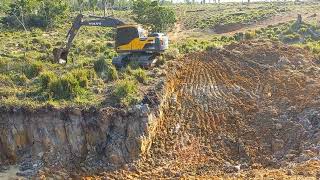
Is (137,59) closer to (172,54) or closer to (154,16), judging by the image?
(172,54)

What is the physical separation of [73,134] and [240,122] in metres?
6.72

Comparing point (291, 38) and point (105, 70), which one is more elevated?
point (291, 38)

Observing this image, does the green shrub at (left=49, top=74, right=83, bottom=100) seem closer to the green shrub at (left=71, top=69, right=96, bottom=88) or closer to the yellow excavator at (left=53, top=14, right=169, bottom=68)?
the green shrub at (left=71, top=69, right=96, bottom=88)

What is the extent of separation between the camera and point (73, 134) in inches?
728

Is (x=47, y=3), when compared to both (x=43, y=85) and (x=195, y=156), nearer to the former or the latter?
(x=43, y=85)

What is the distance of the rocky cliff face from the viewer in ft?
59.1

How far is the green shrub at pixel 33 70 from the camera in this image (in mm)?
23250

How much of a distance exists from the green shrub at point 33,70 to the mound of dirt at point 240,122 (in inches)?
252

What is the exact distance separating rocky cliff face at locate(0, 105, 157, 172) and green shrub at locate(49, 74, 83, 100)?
129 cm

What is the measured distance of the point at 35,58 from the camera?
88.3 ft

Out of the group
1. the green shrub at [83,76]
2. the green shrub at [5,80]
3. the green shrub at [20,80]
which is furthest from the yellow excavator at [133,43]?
the green shrub at [5,80]

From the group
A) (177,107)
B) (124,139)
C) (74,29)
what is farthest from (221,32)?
(124,139)

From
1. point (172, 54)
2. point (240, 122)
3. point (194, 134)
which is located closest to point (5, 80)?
point (194, 134)

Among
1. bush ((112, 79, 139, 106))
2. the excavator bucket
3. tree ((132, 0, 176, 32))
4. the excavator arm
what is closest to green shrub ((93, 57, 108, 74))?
the excavator arm
